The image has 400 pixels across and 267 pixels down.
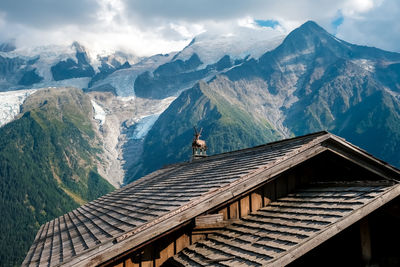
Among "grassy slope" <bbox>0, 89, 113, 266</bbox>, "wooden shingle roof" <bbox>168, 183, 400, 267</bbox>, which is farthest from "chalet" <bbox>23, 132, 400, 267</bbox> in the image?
"grassy slope" <bbox>0, 89, 113, 266</bbox>

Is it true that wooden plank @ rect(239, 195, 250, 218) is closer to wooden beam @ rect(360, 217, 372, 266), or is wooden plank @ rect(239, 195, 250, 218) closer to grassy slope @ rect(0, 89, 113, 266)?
wooden beam @ rect(360, 217, 372, 266)

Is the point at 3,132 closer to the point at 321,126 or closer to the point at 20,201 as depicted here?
the point at 20,201

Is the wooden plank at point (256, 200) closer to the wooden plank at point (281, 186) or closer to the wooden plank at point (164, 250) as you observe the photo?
the wooden plank at point (281, 186)

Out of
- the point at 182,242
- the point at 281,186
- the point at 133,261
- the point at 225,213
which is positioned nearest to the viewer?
the point at 133,261

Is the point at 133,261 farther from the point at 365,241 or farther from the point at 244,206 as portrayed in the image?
the point at 365,241

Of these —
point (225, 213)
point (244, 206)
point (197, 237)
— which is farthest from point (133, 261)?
point (244, 206)

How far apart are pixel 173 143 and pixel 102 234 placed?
185298mm

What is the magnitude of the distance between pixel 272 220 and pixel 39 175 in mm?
148657

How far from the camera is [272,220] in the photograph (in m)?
6.57

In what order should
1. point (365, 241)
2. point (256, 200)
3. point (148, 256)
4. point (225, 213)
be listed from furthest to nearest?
1. point (256, 200)
2. point (225, 213)
3. point (365, 241)
4. point (148, 256)

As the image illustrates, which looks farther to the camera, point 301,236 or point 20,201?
point 20,201

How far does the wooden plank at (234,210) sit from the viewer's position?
7.19 metres

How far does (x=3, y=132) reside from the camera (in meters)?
159

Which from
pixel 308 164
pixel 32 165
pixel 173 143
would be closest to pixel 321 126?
pixel 173 143
